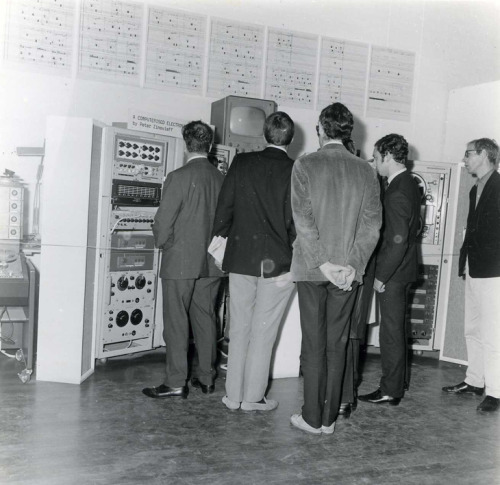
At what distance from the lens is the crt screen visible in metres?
4.48

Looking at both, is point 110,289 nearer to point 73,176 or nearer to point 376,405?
point 73,176

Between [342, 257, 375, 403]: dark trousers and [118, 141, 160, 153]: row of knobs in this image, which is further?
[118, 141, 160, 153]: row of knobs

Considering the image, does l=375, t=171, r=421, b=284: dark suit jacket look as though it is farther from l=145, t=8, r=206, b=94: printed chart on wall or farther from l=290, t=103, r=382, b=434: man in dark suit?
l=145, t=8, r=206, b=94: printed chart on wall

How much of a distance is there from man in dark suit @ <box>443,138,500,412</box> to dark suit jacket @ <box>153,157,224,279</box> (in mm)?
1649

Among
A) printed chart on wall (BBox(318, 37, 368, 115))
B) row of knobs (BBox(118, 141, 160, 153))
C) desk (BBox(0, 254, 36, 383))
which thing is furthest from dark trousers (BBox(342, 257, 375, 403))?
printed chart on wall (BBox(318, 37, 368, 115))

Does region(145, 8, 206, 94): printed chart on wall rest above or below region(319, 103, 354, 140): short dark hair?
above

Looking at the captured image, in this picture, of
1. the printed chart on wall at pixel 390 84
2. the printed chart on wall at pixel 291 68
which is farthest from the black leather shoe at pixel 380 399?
the printed chart on wall at pixel 390 84

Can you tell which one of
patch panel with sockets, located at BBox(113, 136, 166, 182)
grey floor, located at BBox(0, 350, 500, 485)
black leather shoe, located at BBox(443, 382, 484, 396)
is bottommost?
grey floor, located at BBox(0, 350, 500, 485)

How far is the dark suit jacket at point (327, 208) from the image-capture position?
272cm

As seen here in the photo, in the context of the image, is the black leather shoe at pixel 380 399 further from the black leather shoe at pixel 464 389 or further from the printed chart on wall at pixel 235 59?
the printed chart on wall at pixel 235 59

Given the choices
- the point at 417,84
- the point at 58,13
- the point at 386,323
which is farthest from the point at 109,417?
the point at 417,84

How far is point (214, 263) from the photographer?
3.33 m

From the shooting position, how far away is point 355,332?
10.2 ft

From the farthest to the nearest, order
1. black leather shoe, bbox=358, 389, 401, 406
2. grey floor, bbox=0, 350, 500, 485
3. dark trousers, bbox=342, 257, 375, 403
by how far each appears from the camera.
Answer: black leather shoe, bbox=358, 389, 401, 406
dark trousers, bbox=342, 257, 375, 403
grey floor, bbox=0, 350, 500, 485
